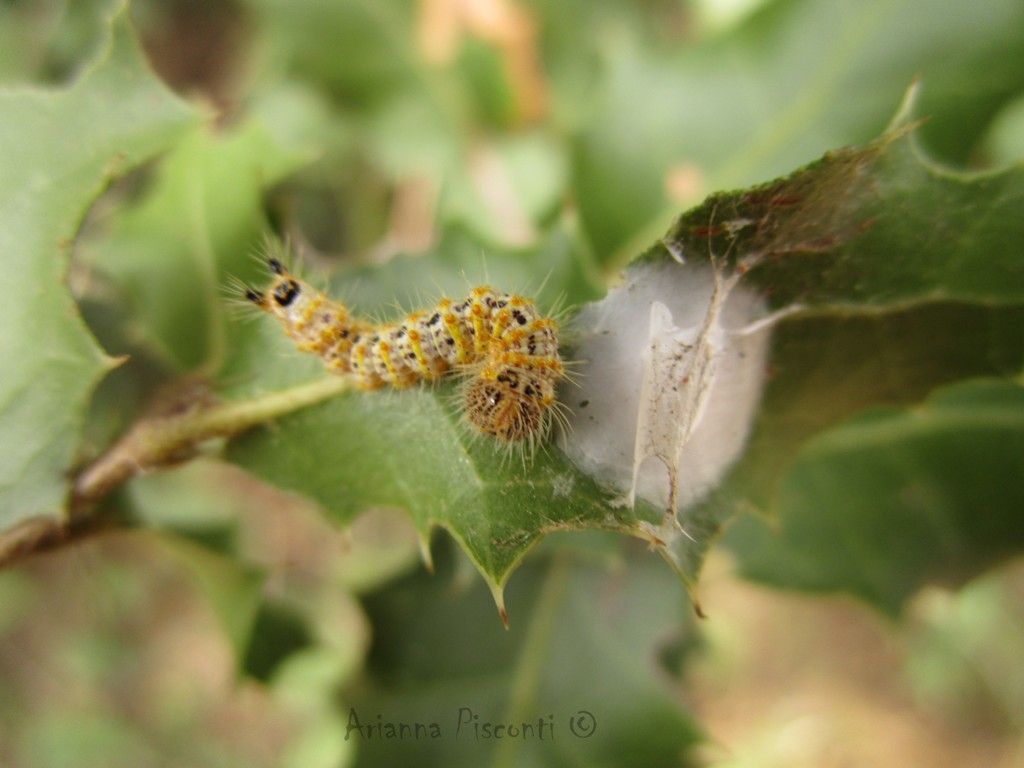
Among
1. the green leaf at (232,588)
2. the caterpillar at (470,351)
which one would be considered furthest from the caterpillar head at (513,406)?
the green leaf at (232,588)

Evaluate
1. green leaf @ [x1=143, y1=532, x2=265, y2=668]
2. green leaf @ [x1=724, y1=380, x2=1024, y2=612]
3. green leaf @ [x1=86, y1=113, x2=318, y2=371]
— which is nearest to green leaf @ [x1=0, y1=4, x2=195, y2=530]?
green leaf @ [x1=86, y1=113, x2=318, y2=371]

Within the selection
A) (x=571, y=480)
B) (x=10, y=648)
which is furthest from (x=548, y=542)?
(x=10, y=648)

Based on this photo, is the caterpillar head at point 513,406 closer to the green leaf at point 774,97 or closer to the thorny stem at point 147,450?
the thorny stem at point 147,450

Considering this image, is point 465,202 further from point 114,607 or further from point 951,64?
point 114,607

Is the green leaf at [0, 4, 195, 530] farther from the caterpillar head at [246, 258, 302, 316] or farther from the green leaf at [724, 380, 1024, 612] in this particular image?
the green leaf at [724, 380, 1024, 612]

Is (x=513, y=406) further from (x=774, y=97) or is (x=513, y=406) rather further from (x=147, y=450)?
(x=774, y=97)
